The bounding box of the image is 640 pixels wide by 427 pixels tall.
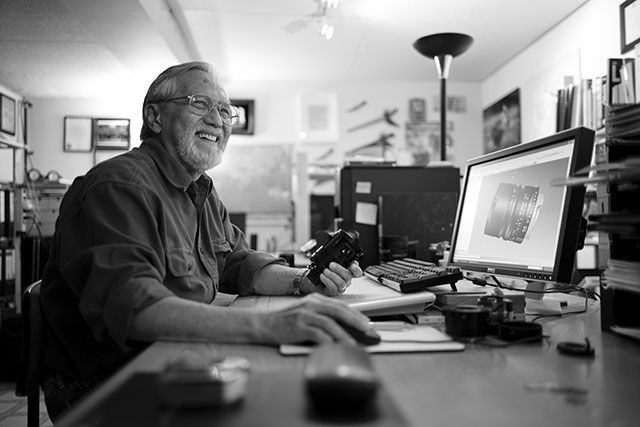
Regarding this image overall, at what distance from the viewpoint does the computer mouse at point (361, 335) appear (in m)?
0.76

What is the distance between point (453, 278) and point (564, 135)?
1.22 feet

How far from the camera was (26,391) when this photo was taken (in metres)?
1.14

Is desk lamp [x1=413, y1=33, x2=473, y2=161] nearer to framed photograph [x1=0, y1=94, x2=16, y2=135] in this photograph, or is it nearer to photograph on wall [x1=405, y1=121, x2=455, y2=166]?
photograph on wall [x1=405, y1=121, x2=455, y2=166]

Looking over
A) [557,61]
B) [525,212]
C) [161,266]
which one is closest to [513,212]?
[525,212]

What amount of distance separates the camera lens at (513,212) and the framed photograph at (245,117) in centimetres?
409

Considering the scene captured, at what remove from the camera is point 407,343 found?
2.58 feet

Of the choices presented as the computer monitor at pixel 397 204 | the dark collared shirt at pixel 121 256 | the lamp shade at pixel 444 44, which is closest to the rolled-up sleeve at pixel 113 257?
the dark collared shirt at pixel 121 256

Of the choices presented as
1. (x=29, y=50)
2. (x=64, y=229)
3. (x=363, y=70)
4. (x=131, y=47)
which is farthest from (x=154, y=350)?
(x=363, y=70)

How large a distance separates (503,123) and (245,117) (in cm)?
244

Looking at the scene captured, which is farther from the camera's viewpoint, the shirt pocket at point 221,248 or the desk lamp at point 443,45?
the desk lamp at point 443,45

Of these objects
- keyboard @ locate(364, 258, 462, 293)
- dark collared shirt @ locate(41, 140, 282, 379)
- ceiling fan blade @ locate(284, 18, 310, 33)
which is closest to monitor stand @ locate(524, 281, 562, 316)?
keyboard @ locate(364, 258, 462, 293)

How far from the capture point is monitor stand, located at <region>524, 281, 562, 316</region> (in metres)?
1.11

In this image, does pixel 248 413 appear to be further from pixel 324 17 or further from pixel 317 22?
pixel 317 22

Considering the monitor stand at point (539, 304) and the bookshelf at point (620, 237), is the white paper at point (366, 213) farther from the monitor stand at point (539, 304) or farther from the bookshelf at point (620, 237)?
the bookshelf at point (620, 237)
